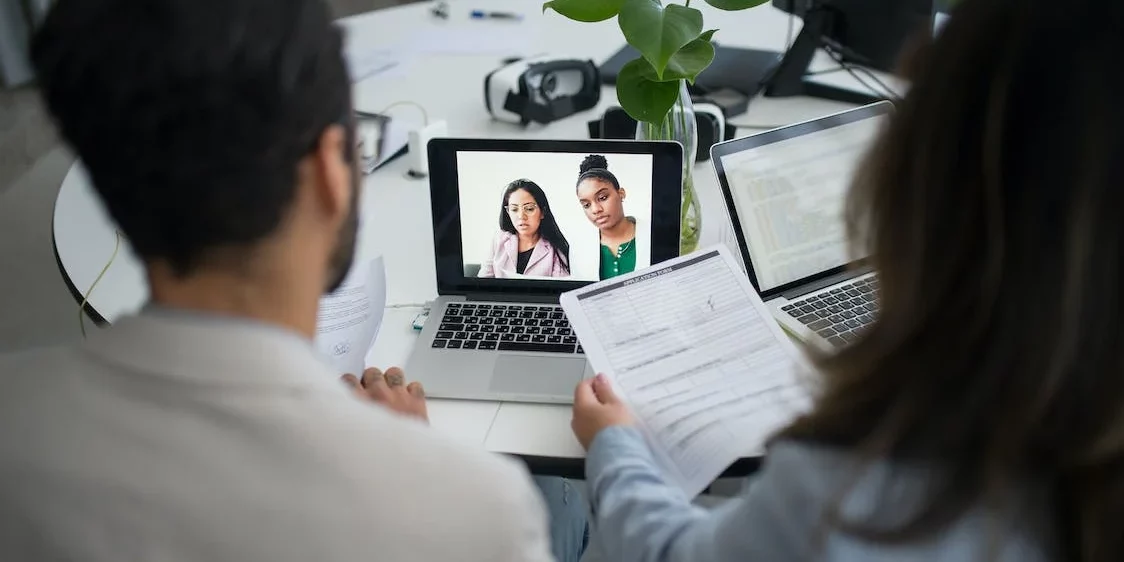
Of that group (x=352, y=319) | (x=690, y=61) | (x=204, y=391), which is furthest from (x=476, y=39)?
(x=204, y=391)

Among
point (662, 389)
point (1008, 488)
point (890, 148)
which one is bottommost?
point (662, 389)

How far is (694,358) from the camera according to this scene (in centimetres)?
94

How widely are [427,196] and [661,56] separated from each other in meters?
0.58

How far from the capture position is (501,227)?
1.10 metres

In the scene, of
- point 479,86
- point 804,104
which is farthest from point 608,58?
point 804,104

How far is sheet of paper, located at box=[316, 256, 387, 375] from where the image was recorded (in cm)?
98

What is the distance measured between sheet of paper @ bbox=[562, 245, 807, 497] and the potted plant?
13cm

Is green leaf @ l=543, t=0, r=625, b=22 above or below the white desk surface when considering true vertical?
above

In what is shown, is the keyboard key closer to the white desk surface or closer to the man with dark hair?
the white desk surface

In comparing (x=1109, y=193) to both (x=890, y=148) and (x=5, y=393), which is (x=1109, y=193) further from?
(x=5, y=393)

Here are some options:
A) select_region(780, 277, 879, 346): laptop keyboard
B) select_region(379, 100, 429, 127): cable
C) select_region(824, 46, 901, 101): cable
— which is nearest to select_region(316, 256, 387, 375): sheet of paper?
select_region(780, 277, 879, 346): laptop keyboard

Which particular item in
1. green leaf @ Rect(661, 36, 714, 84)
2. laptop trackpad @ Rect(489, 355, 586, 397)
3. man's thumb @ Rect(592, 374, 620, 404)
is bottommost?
laptop trackpad @ Rect(489, 355, 586, 397)

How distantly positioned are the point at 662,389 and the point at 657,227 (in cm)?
25

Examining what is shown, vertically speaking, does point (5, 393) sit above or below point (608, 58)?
above
